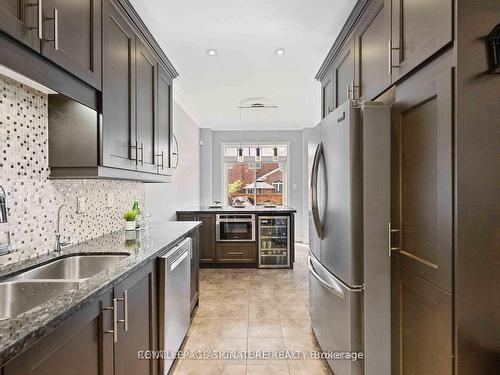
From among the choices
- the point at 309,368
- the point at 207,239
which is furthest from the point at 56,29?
the point at 207,239

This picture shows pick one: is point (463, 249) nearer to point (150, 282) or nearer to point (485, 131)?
point (485, 131)

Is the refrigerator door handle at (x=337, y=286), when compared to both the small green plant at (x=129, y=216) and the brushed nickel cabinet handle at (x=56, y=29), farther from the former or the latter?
the brushed nickel cabinet handle at (x=56, y=29)

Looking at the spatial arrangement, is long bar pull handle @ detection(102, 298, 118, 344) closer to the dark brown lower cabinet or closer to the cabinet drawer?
the dark brown lower cabinet

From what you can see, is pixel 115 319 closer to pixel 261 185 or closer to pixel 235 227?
pixel 235 227

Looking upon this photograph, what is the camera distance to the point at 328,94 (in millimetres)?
3041

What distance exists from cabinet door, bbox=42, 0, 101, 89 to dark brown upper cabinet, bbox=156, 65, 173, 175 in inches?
41.4

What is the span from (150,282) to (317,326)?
1.39 meters

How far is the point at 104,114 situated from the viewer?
1.75 metres

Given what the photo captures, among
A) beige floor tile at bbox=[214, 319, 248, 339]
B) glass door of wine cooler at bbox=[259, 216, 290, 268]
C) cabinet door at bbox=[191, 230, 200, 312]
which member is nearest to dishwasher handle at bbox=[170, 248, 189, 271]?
cabinet door at bbox=[191, 230, 200, 312]

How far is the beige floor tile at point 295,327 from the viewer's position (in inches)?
108

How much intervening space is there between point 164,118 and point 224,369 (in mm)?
2124

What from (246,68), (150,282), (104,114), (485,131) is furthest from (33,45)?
(246,68)

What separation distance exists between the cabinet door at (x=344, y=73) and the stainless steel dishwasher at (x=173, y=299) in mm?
1708

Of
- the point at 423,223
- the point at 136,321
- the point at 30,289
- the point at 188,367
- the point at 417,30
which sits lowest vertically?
the point at 188,367
